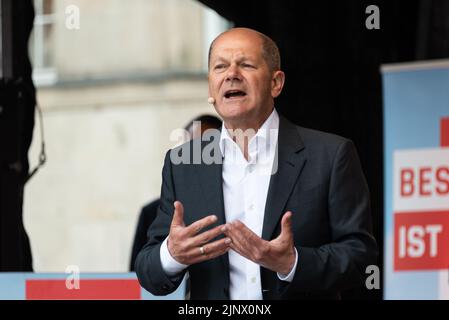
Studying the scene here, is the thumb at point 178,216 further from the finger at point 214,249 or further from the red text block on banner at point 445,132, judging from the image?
the red text block on banner at point 445,132

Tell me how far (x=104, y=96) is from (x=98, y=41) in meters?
0.73

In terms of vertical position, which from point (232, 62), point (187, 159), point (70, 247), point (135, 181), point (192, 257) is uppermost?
point (232, 62)

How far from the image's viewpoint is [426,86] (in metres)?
4.12

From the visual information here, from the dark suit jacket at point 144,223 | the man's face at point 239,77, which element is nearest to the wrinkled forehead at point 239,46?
the man's face at point 239,77

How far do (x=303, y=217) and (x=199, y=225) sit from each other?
32 centimetres

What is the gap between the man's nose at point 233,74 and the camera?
2.48 meters

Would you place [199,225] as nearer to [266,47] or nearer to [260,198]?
[260,198]

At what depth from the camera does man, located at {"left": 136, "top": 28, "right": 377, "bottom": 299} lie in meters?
2.44

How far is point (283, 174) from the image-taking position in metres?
2.54

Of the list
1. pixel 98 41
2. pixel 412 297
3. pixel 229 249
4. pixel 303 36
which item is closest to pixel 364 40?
pixel 303 36

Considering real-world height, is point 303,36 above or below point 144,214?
above
